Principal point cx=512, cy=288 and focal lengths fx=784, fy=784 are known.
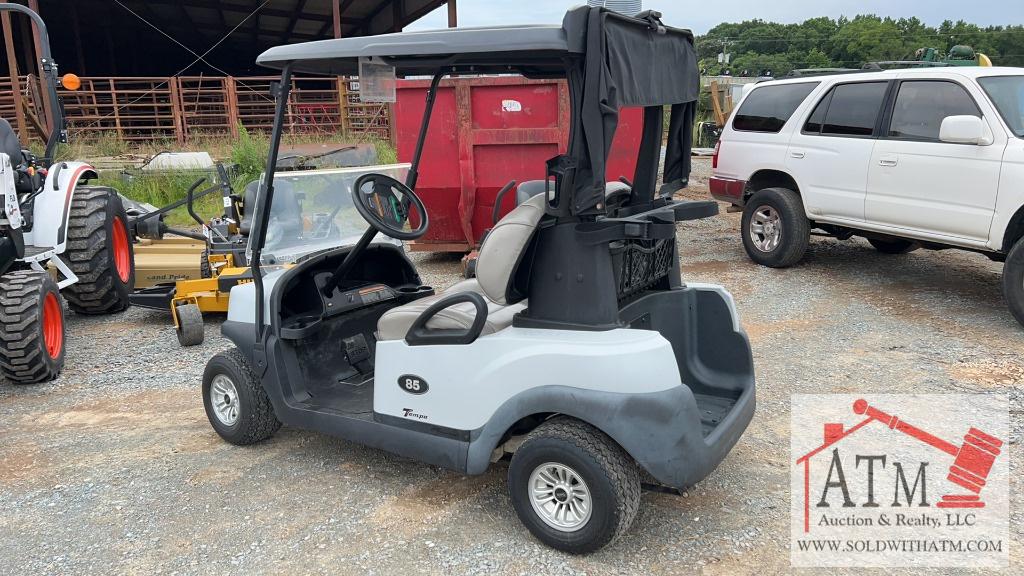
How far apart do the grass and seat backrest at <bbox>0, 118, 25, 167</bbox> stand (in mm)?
4846

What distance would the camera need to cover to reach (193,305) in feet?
19.6

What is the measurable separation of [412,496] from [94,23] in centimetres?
2213

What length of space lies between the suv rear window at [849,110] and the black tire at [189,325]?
222 inches

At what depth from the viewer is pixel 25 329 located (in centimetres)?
495

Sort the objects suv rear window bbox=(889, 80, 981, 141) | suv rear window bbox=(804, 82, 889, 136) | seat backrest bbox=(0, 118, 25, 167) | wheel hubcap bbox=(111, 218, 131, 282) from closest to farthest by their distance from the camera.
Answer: seat backrest bbox=(0, 118, 25, 167), suv rear window bbox=(889, 80, 981, 141), suv rear window bbox=(804, 82, 889, 136), wheel hubcap bbox=(111, 218, 131, 282)

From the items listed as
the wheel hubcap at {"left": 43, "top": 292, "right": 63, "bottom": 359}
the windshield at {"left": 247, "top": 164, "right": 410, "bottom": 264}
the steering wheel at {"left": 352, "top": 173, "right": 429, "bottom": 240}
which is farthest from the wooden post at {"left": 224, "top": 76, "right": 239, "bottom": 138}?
the steering wheel at {"left": 352, "top": 173, "right": 429, "bottom": 240}

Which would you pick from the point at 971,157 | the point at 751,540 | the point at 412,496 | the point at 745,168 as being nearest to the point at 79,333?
the point at 412,496

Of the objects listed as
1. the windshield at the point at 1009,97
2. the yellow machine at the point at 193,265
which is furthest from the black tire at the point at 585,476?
the windshield at the point at 1009,97

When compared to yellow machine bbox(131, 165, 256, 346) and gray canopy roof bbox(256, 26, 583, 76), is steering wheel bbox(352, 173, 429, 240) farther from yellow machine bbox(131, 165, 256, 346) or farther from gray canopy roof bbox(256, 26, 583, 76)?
yellow machine bbox(131, 165, 256, 346)

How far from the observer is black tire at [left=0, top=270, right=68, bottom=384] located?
16.1 ft

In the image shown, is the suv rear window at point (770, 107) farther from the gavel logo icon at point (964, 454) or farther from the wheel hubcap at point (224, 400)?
the wheel hubcap at point (224, 400)

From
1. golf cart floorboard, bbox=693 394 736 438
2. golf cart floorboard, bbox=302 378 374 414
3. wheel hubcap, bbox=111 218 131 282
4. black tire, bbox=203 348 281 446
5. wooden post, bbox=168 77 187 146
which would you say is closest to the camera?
golf cart floorboard, bbox=693 394 736 438

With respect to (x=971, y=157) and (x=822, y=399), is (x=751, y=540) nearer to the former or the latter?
(x=822, y=399)

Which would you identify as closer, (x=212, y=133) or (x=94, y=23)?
(x=212, y=133)
